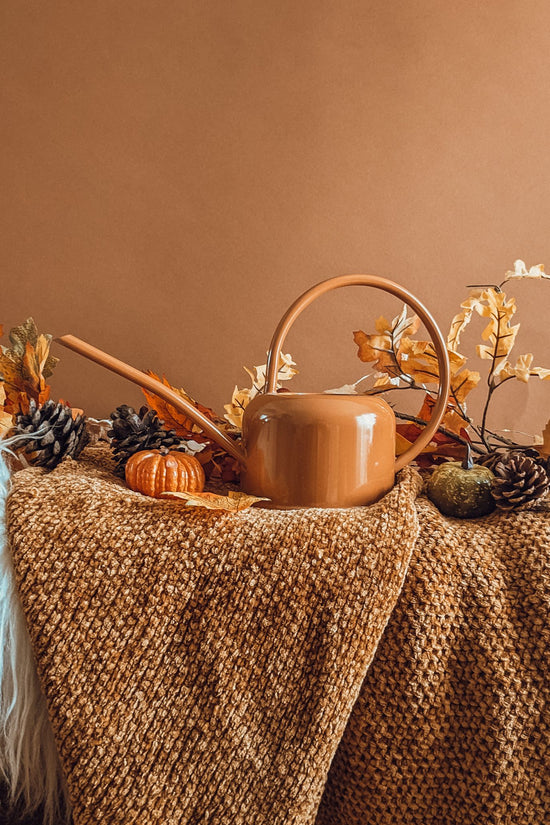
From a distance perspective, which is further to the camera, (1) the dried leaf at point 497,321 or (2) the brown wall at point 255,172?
(2) the brown wall at point 255,172

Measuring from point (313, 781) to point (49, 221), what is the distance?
3.24ft

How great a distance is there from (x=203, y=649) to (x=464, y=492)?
1.02 feet

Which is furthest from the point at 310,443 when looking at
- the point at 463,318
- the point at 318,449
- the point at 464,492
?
the point at 463,318

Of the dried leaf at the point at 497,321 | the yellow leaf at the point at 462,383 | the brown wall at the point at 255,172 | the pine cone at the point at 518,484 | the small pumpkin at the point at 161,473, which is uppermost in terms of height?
the brown wall at the point at 255,172

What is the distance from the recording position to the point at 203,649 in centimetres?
49

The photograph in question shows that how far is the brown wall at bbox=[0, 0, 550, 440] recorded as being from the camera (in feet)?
3.25

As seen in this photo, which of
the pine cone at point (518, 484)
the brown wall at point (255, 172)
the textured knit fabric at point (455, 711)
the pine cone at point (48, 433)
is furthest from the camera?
the brown wall at point (255, 172)

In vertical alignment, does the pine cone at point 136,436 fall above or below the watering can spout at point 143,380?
below

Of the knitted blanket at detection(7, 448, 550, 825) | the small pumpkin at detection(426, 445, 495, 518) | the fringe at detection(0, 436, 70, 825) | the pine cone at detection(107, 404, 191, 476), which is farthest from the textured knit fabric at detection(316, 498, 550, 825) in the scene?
the pine cone at detection(107, 404, 191, 476)

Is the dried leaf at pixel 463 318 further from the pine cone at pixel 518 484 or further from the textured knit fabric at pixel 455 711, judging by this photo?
the textured knit fabric at pixel 455 711

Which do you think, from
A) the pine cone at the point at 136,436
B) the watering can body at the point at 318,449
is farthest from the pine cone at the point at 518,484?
the pine cone at the point at 136,436

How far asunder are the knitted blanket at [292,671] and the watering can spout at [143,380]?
0.47ft

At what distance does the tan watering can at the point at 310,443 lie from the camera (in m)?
0.59

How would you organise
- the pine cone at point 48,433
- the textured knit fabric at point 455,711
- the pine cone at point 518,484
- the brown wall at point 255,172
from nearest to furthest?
the textured knit fabric at point 455,711, the pine cone at point 518,484, the pine cone at point 48,433, the brown wall at point 255,172
